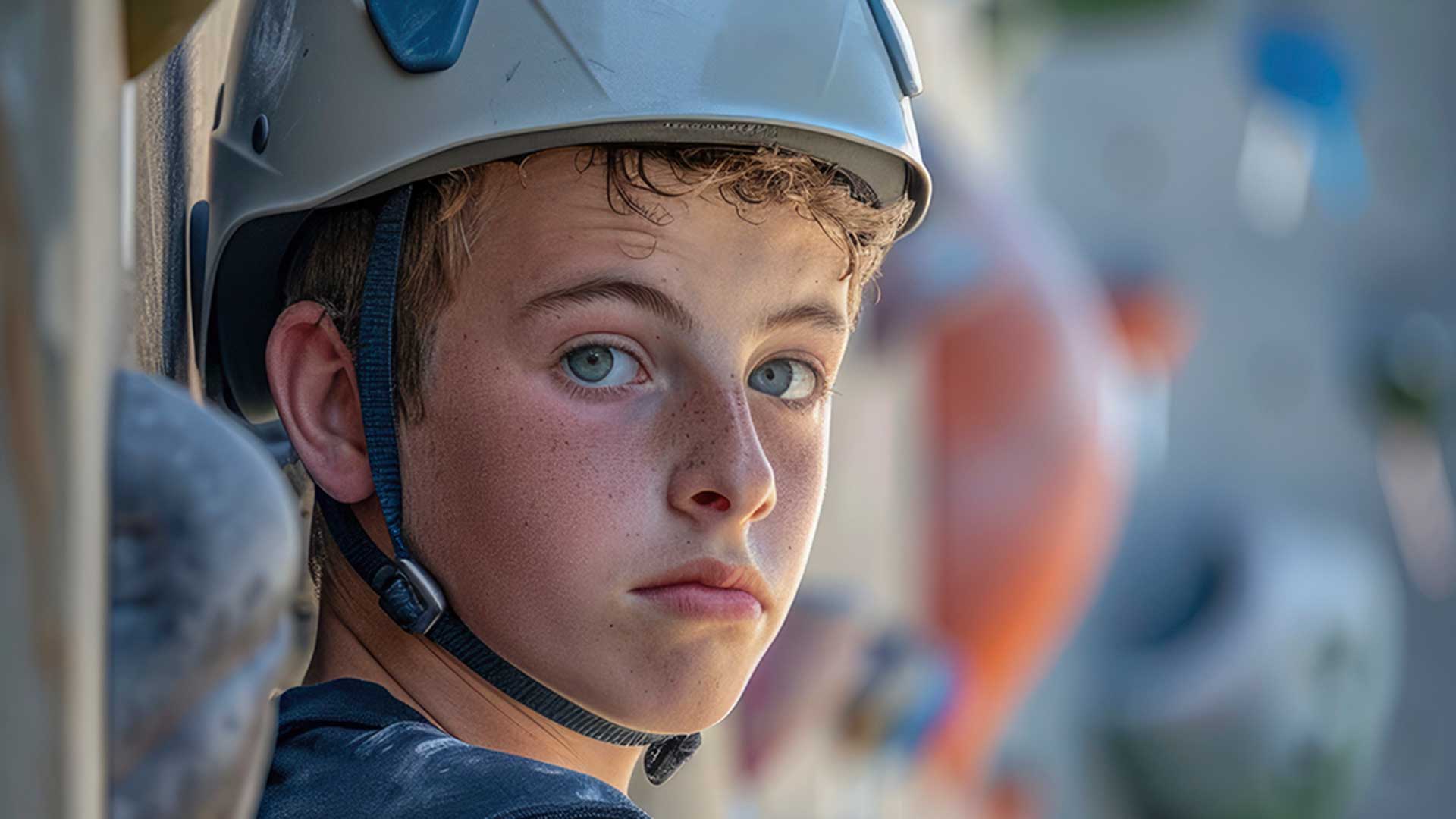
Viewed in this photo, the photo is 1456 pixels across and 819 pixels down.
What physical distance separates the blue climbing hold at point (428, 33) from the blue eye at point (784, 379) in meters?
0.31

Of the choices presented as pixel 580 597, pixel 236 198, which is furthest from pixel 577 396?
pixel 236 198

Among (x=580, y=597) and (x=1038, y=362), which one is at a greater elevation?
(x=580, y=597)

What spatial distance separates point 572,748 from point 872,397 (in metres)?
4.65

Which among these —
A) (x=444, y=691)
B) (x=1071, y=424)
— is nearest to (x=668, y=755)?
(x=444, y=691)

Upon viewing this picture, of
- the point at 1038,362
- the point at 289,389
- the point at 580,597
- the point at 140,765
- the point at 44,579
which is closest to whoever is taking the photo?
the point at 44,579

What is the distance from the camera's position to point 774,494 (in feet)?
3.91

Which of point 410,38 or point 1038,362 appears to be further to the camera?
point 1038,362

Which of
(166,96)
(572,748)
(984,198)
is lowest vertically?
(984,198)

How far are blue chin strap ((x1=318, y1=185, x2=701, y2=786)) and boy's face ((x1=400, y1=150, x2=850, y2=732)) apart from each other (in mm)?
13

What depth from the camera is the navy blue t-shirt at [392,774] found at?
89 centimetres

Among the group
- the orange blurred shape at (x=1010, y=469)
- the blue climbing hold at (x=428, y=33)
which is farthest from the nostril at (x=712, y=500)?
the orange blurred shape at (x=1010, y=469)

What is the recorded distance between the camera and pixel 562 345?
3.90 feet

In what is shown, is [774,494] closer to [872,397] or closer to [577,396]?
[577,396]

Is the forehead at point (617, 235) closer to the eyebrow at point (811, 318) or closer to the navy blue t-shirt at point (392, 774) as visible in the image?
the eyebrow at point (811, 318)
